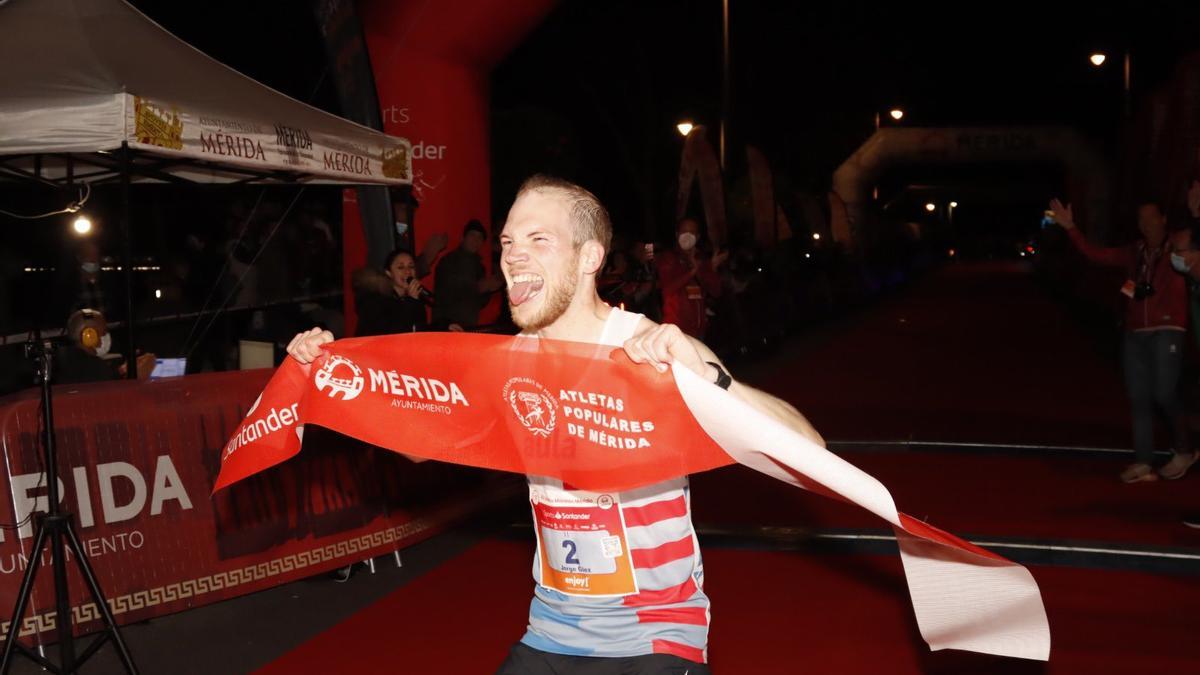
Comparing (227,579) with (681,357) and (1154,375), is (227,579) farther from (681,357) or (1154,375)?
(1154,375)

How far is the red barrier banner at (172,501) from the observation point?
5570 millimetres

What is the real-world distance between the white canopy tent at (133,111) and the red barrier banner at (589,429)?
13.7ft

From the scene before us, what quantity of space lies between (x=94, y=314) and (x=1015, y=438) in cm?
858

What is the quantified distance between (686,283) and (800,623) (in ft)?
26.7

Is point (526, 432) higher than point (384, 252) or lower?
lower

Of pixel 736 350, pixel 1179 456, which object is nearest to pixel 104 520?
pixel 1179 456

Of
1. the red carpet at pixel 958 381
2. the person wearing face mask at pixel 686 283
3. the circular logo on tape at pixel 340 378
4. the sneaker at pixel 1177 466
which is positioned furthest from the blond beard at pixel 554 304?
the person wearing face mask at pixel 686 283

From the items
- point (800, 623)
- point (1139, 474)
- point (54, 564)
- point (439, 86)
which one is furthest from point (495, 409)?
point (439, 86)

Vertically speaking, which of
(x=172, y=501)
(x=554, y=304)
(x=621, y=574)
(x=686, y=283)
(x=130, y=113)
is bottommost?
(x=172, y=501)

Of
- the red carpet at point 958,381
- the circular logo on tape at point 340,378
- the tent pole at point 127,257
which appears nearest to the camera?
the circular logo on tape at point 340,378

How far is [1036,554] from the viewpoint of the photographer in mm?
7145

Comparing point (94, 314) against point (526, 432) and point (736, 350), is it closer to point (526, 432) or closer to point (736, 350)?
point (526, 432)

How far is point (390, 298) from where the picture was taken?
27.9 ft

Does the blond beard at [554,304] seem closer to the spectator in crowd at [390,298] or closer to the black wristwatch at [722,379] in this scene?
the black wristwatch at [722,379]
